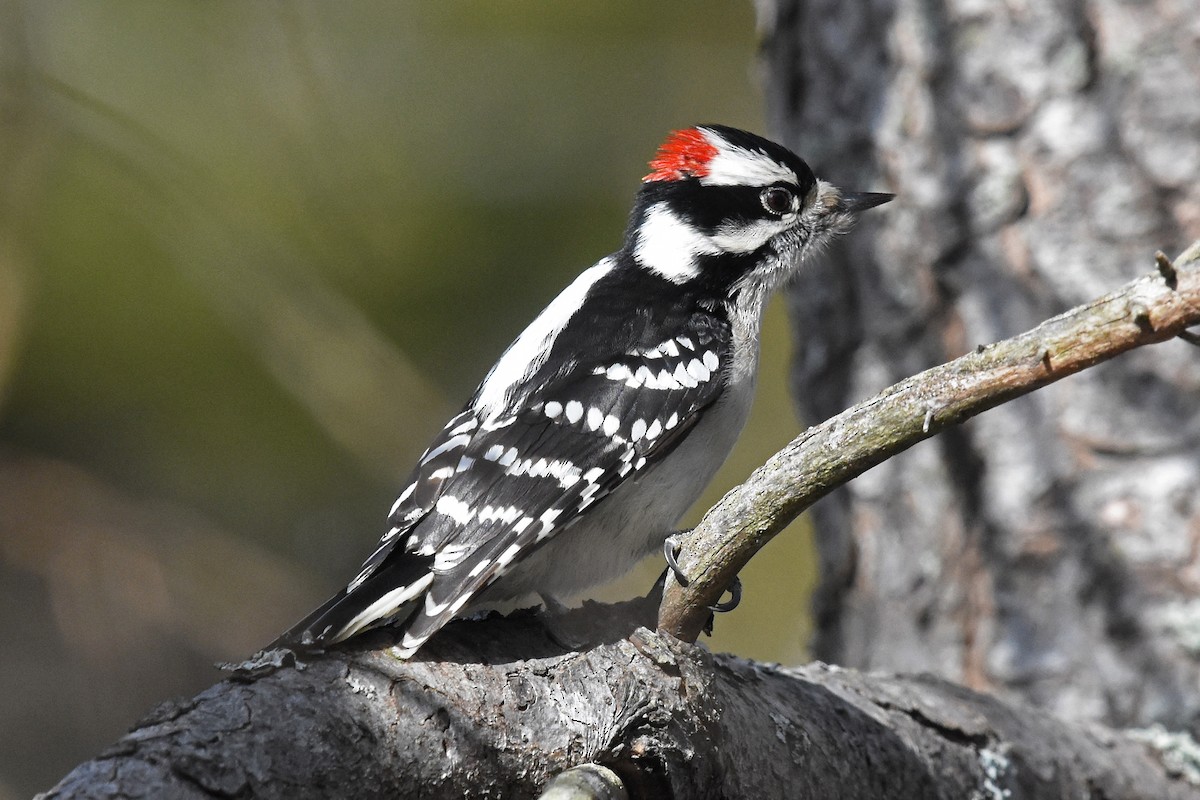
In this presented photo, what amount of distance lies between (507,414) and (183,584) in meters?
2.47

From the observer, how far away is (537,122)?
537 centimetres

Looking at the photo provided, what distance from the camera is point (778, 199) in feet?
11.2

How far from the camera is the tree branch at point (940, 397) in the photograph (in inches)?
64.4

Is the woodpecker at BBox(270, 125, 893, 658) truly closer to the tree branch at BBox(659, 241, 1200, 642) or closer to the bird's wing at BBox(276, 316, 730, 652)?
the bird's wing at BBox(276, 316, 730, 652)

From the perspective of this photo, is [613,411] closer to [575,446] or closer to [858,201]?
[575,446]

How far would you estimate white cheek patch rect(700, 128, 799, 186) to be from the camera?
3373 mm

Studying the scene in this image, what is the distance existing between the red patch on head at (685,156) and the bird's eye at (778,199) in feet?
0.61

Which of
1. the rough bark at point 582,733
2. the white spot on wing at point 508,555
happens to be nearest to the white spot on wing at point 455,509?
the white spot on wing at point 508,555

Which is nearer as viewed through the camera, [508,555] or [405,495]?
[508,555]

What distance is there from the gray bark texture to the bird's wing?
2.83 ft

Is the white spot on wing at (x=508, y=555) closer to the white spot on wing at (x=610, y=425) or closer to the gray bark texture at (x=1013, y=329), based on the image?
the white spot on wing at (x=610, y=425)

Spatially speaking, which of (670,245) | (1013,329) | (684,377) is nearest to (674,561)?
(684,377)

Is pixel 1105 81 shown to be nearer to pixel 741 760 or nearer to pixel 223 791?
pixel 741 760

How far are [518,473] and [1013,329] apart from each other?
1.60 meters
